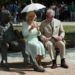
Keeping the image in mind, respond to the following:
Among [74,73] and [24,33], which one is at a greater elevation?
[24,33]

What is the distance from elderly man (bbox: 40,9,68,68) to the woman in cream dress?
0.23 metres

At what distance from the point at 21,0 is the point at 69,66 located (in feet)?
69.6

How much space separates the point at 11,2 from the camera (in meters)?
32.8

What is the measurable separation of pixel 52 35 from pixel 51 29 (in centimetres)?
15

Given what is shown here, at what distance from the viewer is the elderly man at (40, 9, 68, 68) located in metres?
9.71

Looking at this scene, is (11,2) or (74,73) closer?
(74,73)

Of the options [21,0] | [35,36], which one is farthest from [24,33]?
[21,0]

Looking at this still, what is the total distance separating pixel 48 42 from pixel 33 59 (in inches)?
23.3

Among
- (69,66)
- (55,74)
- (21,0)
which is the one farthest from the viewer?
(21,0)

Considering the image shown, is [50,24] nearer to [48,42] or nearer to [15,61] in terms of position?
[48,42]

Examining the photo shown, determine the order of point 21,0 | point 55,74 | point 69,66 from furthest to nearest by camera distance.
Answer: point 21,0, point 69,66, point 55,74

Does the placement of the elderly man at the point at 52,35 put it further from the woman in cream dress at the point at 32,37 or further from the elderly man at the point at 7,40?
the elderly man at the point at 7,40

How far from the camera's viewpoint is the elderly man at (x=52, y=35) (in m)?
9.71

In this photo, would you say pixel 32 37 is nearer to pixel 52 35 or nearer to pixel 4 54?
pixel 52 35
